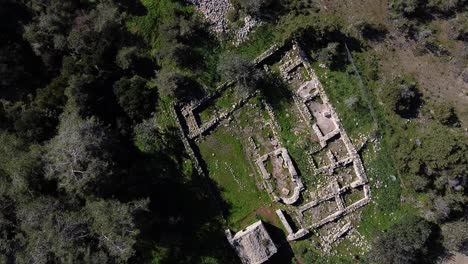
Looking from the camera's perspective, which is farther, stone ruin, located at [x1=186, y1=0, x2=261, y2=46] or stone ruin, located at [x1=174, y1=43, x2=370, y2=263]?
stone ruin, located at [x1=186, y1=0, x2=261, y2=46]

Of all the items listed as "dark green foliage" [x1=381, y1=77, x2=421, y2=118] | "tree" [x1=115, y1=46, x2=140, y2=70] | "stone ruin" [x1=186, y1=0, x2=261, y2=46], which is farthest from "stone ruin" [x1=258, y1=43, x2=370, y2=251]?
"tree" [x1=115, y1=46, x2=140, y2=70]

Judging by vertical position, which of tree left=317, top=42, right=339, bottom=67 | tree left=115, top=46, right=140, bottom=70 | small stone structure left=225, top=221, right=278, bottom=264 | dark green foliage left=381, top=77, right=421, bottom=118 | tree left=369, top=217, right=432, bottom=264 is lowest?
tree left=369, top=217, right=432, bottom=264

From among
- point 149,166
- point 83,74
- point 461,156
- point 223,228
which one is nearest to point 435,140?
point 461,156

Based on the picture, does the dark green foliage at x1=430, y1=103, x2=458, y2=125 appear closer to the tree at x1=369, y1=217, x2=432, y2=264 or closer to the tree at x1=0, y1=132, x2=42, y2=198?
the tree at x1=369, y1=217, x2=432, y2=264

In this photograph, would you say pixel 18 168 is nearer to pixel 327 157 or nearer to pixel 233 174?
pixel 233 174

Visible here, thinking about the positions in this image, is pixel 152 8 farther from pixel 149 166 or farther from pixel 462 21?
pixel 462 21

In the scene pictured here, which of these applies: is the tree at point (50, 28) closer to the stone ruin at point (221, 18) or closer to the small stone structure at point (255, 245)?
the stone ruin at point (221, 18)

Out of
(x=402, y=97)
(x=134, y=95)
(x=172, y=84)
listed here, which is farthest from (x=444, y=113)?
(x=134, y=95)
